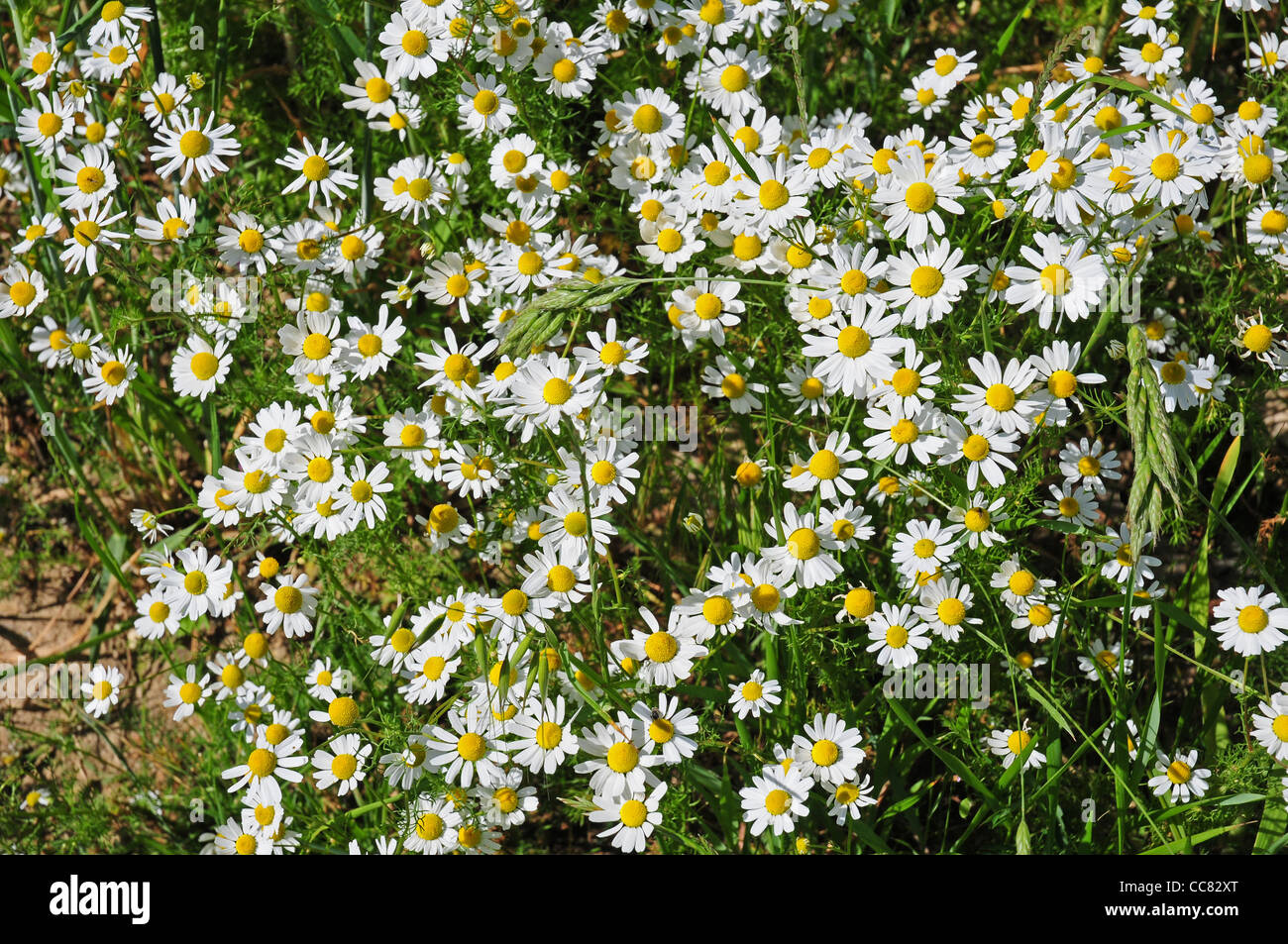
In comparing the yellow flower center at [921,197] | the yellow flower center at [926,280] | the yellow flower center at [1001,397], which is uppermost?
the yellow flower center at [921,197]

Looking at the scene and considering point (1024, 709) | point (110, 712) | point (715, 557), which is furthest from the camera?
point (110, 712)

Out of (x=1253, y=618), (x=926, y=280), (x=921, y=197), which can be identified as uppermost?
(x=921, y=197)

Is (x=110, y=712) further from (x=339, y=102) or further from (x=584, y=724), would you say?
(x=339, y=102)

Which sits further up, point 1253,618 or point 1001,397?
point 1001,397

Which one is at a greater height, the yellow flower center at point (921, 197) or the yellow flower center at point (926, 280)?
the yellow flower center at point (921, 197)

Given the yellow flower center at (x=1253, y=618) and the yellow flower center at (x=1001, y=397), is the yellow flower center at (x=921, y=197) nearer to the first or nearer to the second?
the yellow flower center at (x=1001, y=397)

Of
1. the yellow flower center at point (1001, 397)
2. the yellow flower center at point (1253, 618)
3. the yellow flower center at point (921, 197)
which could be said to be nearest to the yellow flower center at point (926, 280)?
the yellow flower center at point (921, 197)

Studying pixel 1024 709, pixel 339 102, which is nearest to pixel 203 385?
pixel 339 102

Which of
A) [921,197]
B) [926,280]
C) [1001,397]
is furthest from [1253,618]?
[921,197]

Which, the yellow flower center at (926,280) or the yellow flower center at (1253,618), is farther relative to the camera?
the yellow flower center at (1253,618)

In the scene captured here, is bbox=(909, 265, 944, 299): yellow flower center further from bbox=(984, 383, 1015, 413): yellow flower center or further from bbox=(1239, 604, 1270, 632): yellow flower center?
bbox=(1239, 604, 1270, 632): yellow flower center

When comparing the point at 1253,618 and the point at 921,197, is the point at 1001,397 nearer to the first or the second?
the point at 921,197
